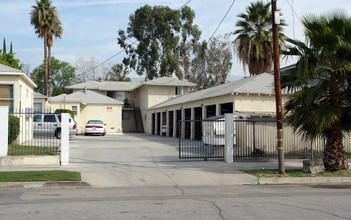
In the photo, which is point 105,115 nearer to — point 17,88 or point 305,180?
point 17,88

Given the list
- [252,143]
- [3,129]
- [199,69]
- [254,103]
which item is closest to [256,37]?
[254,103]

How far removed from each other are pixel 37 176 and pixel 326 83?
1018 centimetres

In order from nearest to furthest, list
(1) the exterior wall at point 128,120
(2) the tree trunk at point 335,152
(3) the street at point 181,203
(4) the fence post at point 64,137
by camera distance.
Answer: (3) the street at point 181,203, (2) the tree trunk at point 335,152, (4) the fence post at point 64,137, (1) the exterior wall at point 128,120

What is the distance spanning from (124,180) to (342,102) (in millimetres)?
7982

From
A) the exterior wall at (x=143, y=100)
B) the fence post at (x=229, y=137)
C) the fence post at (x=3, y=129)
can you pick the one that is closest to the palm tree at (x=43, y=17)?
the exterior wall at (x=143, y=100)

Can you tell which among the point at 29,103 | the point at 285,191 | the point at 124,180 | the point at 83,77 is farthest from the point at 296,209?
the point at 83,77

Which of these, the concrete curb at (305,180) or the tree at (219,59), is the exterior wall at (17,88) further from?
the tree at (219,59)

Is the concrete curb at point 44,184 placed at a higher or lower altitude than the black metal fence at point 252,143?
lower

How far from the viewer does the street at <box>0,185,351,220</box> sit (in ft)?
23.2

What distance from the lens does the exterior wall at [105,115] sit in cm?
4300

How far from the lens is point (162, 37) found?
53.9 metres

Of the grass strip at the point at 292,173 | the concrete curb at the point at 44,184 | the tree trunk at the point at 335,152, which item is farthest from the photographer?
the tree trunk at the point at 335,152

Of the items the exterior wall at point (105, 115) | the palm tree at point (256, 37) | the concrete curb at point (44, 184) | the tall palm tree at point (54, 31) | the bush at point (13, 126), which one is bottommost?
the concrete curb at point (44, 184)

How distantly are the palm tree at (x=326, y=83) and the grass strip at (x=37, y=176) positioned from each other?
7824mm
